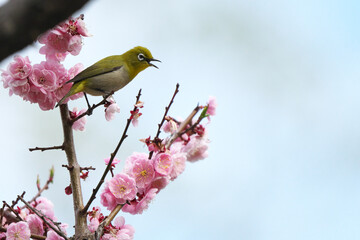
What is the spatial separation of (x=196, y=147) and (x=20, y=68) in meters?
1.69

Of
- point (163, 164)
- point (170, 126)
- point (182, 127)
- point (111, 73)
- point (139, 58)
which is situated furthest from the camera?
point (139, 58)

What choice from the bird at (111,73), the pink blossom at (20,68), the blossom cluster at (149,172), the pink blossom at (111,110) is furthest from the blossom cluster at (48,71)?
the blossom cluster at (149,172)

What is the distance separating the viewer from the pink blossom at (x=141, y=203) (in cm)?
376

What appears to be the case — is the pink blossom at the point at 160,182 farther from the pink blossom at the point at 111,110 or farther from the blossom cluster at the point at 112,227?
the pink blossom at the point at 111,110

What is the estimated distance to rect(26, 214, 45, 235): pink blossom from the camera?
390cm

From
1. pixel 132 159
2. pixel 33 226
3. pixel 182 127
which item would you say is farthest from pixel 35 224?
pixel 182 127

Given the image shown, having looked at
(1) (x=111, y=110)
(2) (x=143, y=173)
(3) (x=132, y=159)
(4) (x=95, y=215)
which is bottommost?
(4) (x=95, y=215)

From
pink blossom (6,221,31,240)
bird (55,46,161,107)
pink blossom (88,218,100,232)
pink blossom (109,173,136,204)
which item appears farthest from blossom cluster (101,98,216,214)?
bird (55,46,161,107)

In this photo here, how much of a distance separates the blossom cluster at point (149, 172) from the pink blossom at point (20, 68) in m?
1.15

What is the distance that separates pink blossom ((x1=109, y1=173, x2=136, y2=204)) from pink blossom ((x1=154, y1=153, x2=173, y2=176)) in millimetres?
231

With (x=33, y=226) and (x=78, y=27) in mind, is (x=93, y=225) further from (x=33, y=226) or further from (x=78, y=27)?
(x=78, y=27)

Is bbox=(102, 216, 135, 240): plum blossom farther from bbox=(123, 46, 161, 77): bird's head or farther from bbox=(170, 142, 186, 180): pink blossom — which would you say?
bbox=(123, 46, 161, 77): bird's head

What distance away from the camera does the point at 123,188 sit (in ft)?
12.3

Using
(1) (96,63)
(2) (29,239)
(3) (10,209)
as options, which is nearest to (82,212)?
(2) (29,239)
